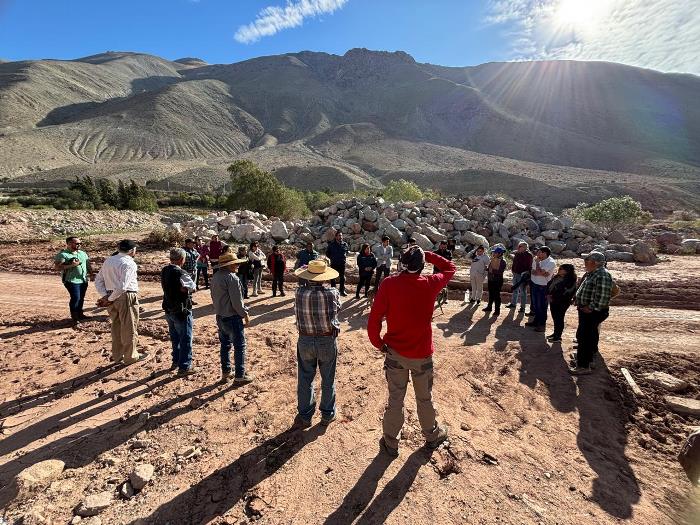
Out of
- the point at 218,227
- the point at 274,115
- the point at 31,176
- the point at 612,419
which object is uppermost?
the point at 274,115

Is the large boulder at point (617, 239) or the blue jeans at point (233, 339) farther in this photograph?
the large boulder at point (617, 239)

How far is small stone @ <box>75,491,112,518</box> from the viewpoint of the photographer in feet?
10.6

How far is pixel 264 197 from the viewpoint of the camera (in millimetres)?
28531

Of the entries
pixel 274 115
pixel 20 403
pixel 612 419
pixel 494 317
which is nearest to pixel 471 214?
pixel 494 317

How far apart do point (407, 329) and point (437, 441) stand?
58.5 inches

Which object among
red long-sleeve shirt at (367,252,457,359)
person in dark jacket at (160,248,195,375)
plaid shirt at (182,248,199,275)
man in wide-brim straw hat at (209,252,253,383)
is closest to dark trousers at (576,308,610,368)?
red long-sleeve shirt at (367,252,457,359)

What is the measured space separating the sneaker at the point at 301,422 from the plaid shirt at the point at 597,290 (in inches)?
179

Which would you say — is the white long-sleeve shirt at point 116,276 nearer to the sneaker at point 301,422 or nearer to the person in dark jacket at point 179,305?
the person in dark jacket at point 179,305

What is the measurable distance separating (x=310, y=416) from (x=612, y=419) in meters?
3.94

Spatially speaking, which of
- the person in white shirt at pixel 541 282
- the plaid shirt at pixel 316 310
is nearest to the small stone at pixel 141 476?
the plaid shirt at pixel 316 310

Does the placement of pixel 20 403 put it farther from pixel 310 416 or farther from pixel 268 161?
pixel 268 161

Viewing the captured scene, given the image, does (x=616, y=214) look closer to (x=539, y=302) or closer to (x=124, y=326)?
(x=539, y=302)

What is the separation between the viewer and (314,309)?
4.02 meters

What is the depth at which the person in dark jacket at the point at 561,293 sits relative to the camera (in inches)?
259
